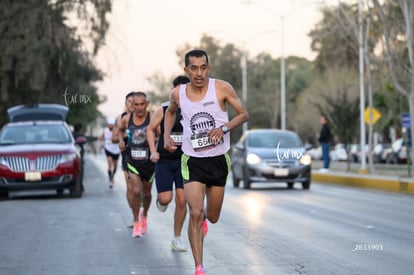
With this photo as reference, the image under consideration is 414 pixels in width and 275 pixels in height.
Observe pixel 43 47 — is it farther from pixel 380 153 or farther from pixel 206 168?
pixel 380 153

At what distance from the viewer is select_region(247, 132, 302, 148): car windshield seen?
2440 cm

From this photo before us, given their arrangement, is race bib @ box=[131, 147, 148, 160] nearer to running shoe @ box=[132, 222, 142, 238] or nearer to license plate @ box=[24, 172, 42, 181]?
running shoe @ box=[132, 222, 142, 238]

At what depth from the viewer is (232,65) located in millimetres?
71250

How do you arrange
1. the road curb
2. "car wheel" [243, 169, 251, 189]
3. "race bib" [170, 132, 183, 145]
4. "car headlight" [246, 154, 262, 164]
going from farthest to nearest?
"car wheel" [243, 169, 251, 189], "car headlight" [246, 154, 262, 164], the road curb, "race bib" [170, 132, 183, 145]

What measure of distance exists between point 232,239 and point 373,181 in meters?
12.9

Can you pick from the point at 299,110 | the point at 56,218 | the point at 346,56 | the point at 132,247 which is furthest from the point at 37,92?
the point at 299,110

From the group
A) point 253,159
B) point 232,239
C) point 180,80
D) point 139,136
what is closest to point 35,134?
point 253,159

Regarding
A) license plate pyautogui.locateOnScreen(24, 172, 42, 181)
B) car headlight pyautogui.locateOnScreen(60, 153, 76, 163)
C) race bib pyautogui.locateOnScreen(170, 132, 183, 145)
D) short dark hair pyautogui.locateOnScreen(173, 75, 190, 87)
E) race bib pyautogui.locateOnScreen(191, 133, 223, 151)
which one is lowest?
license plate pyautogui.locateOnScreen(24, 172, 42, 181)

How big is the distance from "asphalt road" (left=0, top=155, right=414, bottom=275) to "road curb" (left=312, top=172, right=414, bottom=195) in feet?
8.26

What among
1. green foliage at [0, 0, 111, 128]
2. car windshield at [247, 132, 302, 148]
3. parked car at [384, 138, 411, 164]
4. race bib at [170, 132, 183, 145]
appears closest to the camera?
race bib at [170, 132, 183, 145]

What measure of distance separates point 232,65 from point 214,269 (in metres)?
62.2

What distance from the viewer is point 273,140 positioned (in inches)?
984

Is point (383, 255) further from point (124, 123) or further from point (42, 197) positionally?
point (42, 197)

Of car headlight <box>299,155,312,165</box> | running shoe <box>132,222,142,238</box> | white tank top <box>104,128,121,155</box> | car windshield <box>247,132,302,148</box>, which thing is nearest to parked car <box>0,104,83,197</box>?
white tank top <box>104,128,121,155</box>
